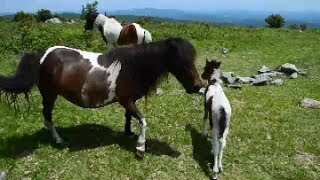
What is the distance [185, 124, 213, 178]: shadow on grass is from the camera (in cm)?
1071

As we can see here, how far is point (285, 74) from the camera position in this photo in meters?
20.1

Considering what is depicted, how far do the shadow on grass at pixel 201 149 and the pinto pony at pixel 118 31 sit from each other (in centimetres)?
625

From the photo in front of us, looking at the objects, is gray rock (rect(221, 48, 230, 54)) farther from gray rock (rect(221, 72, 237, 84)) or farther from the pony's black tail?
the pony's black tail

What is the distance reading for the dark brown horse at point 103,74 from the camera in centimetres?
1031

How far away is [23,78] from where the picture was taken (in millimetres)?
10281

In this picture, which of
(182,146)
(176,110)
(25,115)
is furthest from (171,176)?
(25,115)

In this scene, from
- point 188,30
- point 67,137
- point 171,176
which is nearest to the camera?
point 171,176

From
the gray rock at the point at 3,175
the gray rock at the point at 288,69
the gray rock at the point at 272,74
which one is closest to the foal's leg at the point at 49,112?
the gray rock at the point at 3,175

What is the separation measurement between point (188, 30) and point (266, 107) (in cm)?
1707

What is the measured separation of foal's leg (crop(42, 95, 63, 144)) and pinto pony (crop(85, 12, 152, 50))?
7.13 meters

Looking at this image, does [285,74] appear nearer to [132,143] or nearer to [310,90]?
[310,90]

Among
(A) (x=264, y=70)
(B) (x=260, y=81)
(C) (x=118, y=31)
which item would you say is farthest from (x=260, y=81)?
(C) (x=118, y=31)

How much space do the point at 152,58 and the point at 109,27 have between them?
805 centimetres

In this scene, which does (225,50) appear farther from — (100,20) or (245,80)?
(100,20)
